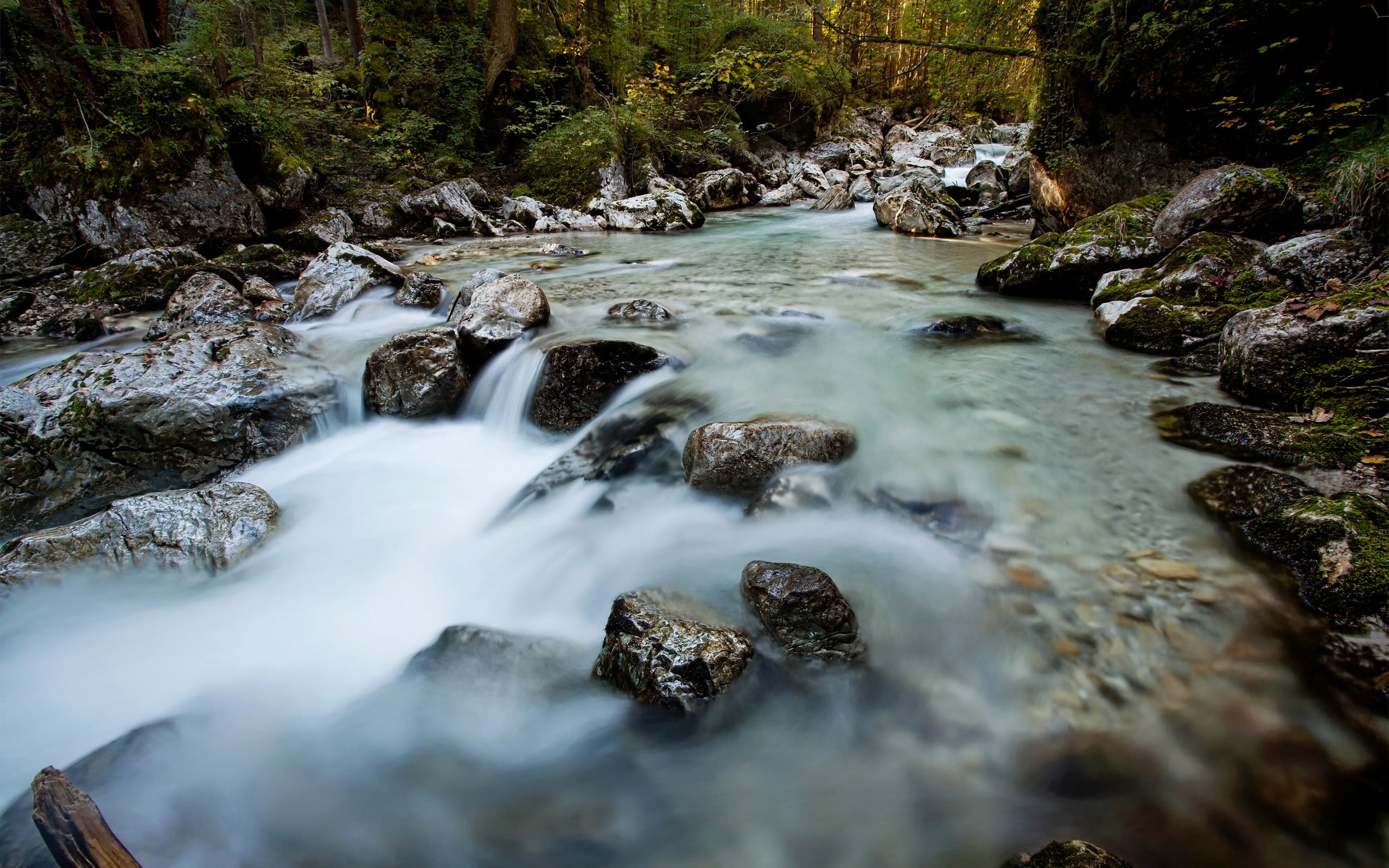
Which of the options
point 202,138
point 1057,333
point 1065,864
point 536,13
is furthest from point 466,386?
point 536,13

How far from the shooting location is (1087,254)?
254 inches

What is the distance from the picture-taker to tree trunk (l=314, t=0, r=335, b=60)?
57.9 ft

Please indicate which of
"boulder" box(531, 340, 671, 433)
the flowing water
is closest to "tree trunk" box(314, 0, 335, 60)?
"boulder" box(531, 340, 671, 433)

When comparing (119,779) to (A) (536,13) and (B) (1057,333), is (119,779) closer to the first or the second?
(B) (1057,333)

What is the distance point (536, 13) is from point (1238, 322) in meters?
18.3

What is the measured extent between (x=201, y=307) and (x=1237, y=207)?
10009mm

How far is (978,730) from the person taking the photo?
2.31m

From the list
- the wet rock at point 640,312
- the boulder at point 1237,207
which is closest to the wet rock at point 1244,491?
the boulder at point 1237,207

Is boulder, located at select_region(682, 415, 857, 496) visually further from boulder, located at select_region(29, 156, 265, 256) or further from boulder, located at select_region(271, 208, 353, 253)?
boulder, located at select_region(29, 156, 265, 256)

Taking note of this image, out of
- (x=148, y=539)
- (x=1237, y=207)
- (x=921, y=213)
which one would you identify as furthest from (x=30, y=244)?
(x=1237, y=207)

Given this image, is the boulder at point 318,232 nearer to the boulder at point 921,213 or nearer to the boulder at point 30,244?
the boulder at point 30,244

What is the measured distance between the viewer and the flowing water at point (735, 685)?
80.7 inches

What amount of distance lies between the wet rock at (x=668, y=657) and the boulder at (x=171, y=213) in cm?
976

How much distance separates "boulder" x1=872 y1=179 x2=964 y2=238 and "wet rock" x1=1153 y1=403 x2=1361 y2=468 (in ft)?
27.5
